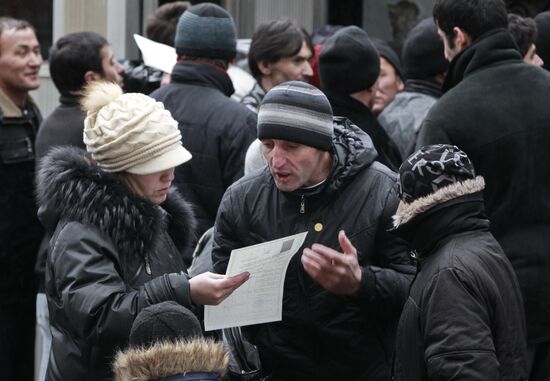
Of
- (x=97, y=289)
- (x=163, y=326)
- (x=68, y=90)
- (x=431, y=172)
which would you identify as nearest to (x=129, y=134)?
(x=97, y=289)

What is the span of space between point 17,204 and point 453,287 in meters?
3.87

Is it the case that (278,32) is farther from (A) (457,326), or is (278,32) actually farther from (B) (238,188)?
(A) (457,326)

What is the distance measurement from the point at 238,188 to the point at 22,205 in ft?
9.00

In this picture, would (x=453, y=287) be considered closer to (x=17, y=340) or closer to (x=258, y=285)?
(x=258, y=285)

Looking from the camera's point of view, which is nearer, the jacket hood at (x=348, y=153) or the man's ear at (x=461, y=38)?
the jacket hood at (x=348, y=153)

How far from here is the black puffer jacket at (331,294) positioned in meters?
4.68

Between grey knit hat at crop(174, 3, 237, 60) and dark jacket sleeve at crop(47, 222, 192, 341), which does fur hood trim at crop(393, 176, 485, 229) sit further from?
grey knit hat at crop(174, 3, 237, 60)

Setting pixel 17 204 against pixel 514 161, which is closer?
pixel 514 161

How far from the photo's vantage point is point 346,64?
6.54 m

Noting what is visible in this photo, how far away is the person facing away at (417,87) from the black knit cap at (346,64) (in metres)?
0.92

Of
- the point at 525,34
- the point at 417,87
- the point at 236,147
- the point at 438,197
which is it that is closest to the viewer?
the point at 438,197

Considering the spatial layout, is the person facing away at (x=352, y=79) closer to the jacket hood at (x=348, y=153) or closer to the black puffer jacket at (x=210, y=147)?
the black puffer jacket at (x=210, y=147)

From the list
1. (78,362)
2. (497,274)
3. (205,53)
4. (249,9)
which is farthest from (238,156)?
(249,9)

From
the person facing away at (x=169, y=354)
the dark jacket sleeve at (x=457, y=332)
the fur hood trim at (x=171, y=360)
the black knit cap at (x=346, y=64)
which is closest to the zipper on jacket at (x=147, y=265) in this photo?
the person facing away at (x=169, y=354)
